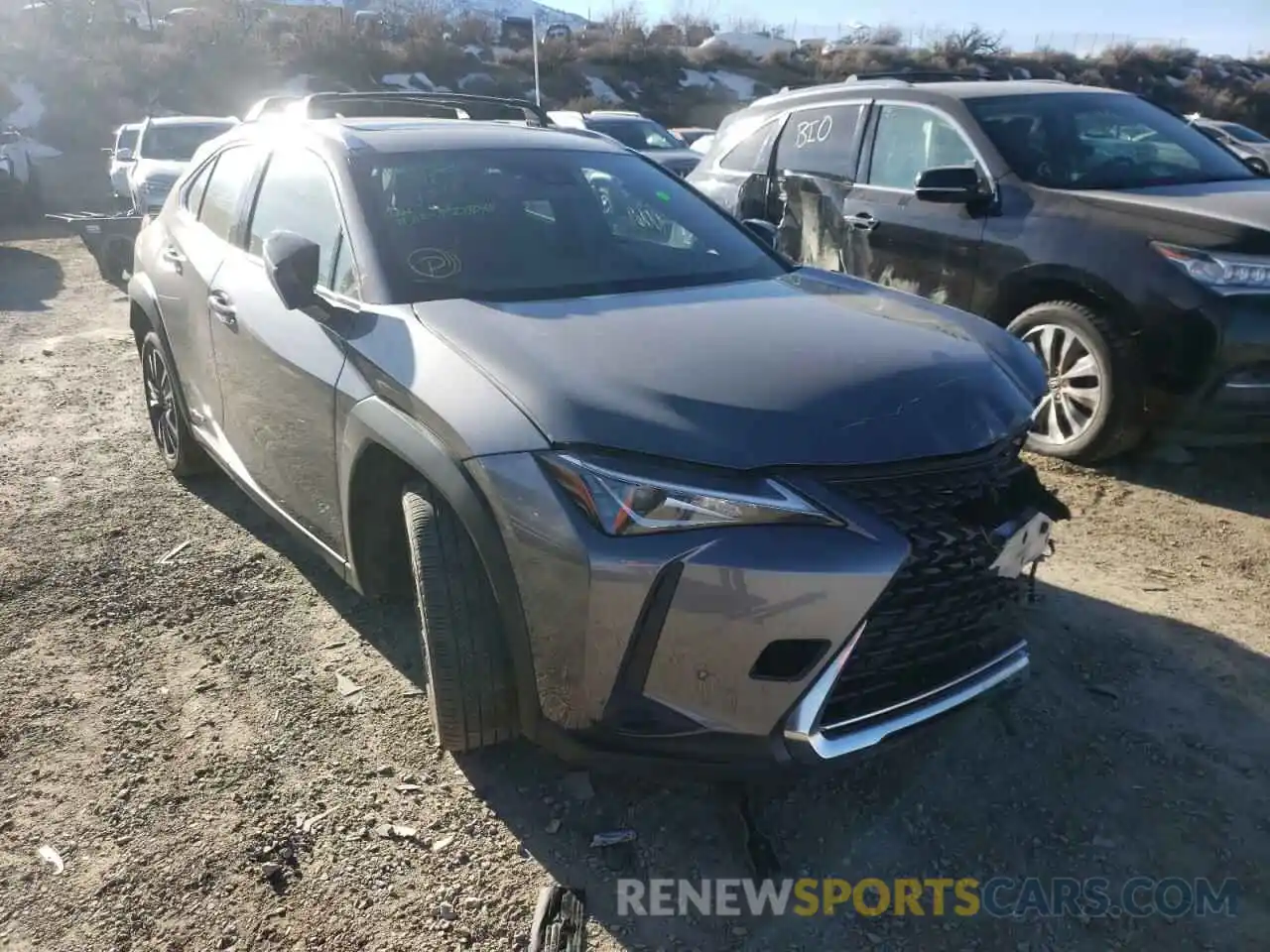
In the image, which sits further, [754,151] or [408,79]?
[408,79]

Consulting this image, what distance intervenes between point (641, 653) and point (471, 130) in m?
2.25

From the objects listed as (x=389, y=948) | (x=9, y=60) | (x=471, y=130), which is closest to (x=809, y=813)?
(x=389, y=948)

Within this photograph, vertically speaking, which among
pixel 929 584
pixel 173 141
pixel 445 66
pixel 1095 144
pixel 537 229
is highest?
pixel 1095 144

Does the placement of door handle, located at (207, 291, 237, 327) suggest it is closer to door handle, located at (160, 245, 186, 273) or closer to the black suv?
door handle, located at (160, 245, 186, 273)

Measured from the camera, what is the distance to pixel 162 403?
4605mm

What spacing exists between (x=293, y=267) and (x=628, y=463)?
132 centimetres

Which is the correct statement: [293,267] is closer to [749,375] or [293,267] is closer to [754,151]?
[749,375]

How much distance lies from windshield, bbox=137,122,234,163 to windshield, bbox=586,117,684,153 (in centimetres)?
537

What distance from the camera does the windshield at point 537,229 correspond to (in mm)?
2826

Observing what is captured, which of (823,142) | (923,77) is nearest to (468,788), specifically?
(823,142)

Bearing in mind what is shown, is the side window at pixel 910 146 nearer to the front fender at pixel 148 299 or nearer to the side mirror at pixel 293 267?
the side mirror at pixel 293 267

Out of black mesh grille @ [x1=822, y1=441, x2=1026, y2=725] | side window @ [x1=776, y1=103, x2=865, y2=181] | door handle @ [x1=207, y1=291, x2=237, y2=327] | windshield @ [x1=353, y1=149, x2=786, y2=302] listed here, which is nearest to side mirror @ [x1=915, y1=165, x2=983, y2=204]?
side window @ [x1=776, y1=103, x2=865, y2=181]

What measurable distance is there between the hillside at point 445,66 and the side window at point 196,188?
23010 millimetres

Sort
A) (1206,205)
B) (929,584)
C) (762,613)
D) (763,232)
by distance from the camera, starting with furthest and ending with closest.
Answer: (1206,205)
(763,232)
(929,584)
(762,613)
